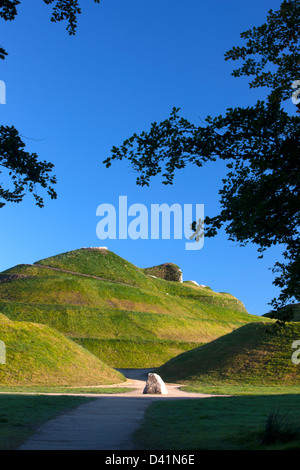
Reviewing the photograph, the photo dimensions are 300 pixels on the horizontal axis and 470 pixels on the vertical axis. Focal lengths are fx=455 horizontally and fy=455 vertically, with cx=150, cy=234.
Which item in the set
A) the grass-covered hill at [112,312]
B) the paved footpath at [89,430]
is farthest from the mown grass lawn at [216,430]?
the grass-covered hill at [112,312]

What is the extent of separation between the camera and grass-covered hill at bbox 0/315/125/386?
35.1m

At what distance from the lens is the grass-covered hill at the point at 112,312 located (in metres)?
66.2

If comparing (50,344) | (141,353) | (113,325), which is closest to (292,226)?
(50,344)

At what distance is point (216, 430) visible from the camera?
12.4 metres

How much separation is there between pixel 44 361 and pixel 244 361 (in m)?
20.4

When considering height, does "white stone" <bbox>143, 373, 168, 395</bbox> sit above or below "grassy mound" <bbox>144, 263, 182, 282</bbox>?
below

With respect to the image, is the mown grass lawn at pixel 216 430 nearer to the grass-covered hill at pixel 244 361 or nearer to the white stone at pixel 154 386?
the white stone at pixel 154 386

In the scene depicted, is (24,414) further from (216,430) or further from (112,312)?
(112,312)

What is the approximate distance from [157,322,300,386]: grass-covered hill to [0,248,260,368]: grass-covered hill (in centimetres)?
1325

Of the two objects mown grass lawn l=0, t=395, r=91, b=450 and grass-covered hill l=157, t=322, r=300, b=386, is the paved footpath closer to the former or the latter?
mown grass lawn l=0, t=395, r=91, b=450

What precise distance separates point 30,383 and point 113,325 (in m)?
39.1

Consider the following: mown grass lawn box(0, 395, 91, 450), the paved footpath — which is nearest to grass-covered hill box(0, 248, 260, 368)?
mown grass lawn box(0, 395, 91, 450)

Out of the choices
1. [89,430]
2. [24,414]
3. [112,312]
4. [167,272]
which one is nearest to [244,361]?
[24,414]

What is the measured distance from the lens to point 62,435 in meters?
11.8
